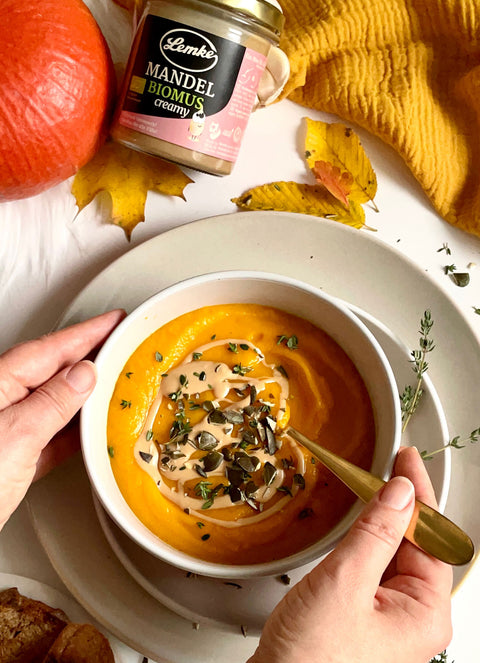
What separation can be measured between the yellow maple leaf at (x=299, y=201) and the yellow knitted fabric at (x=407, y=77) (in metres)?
0.20

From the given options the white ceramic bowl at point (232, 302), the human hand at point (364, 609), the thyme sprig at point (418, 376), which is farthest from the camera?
the thyme sprig at point (418, 376)

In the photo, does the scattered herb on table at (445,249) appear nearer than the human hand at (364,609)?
No

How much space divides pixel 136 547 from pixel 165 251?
692mm

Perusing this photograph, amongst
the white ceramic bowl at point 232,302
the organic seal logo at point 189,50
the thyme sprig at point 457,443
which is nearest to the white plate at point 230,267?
the thyme sprig at point 457,443

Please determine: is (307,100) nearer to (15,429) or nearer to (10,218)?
(10,218)

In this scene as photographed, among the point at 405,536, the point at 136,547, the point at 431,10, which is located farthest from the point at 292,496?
the point at 431,10

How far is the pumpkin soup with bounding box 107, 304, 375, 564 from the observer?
5.17 feet

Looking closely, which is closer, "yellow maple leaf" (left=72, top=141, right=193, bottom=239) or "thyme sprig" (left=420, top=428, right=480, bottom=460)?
"thyme sprig" (left=420, top=428, right=480, bottom=460)

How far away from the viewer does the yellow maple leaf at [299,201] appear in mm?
1879

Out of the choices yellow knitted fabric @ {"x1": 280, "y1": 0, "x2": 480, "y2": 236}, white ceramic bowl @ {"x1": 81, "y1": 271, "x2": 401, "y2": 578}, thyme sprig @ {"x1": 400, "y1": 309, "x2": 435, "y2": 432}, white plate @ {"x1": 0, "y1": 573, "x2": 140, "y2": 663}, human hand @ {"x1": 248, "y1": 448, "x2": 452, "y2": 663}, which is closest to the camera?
human hand @ {"x1": 248, "y1": 448, "x2": 452, "y2": 663}

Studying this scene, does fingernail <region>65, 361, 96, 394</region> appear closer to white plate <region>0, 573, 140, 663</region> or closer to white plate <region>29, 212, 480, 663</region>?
white plate <region>29, 212, 480, 663</region>

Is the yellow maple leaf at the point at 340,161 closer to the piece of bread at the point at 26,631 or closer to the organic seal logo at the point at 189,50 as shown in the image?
the organic seal logo at the point at 189,50

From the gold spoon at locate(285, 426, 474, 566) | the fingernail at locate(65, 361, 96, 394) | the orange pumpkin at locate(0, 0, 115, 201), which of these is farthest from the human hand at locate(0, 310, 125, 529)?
the gold spoon at locate(285, 426, 474, 566)

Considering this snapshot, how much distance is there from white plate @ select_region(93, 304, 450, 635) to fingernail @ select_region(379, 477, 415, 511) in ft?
0.86
